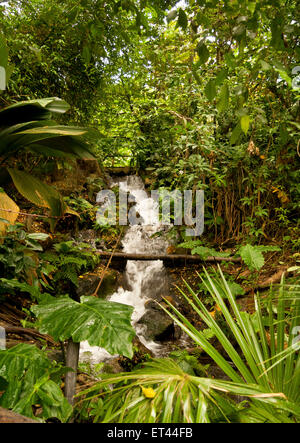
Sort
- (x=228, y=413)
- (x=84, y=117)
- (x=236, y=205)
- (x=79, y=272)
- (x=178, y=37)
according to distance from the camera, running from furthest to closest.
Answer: (x=178, y=37)
(x=84, y=117)
(x=236, y=205)
(x=79, y=272)
(x=228, y=413)

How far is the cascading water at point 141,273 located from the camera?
→ 280cm

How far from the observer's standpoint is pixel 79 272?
11.8ft

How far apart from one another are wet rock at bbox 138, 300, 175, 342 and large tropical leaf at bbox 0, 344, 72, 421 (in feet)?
8.02

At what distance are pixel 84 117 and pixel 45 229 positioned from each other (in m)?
2.22

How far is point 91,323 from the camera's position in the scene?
2.76 ft

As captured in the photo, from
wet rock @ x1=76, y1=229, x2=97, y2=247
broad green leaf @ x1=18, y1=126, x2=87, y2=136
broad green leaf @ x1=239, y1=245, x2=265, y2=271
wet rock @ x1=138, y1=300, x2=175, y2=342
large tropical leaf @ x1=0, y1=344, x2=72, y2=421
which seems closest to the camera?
large tropical leaf @ x1=0, y1=344, x2=72, y2=421

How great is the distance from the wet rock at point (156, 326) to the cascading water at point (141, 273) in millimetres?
71

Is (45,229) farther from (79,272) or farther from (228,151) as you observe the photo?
(228,151)

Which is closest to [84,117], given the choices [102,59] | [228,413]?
[102,59]

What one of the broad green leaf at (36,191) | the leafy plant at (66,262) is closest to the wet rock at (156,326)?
the leafy plant at (66,262)

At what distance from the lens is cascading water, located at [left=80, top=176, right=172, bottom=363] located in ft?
9.17

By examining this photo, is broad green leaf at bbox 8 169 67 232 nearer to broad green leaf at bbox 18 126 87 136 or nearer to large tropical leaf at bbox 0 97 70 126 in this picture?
broad green leaf at bbox 18 126 87 136

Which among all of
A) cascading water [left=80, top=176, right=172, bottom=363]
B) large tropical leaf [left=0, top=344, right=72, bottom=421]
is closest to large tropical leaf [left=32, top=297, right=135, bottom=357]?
large tropical leaf [left=0, top=344, right=72, bottom=421]

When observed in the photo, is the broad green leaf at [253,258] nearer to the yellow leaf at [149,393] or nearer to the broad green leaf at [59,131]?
the broad green leaf at [59,131]
